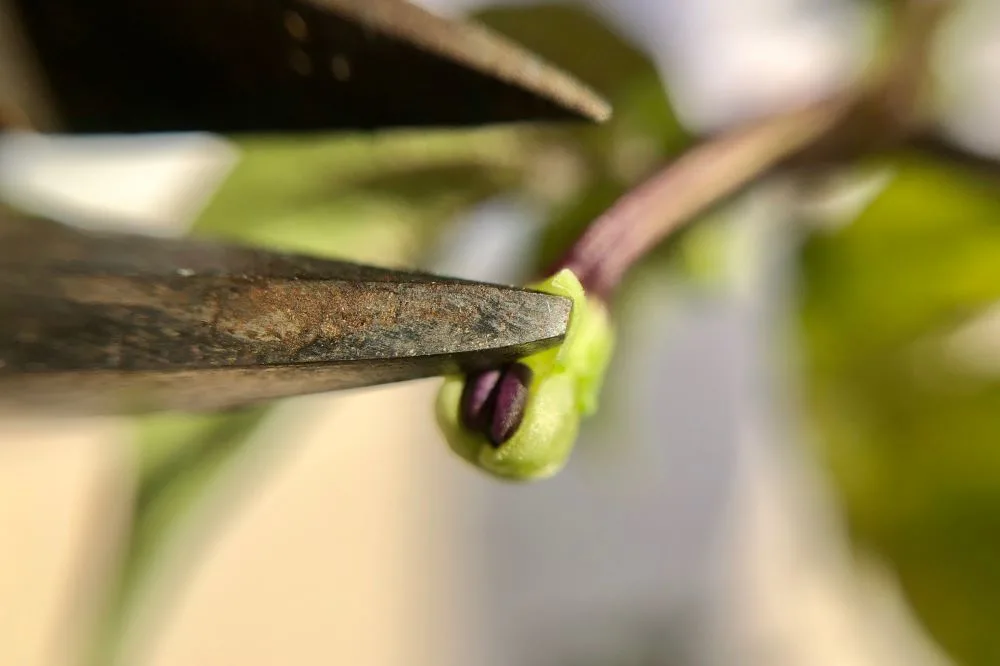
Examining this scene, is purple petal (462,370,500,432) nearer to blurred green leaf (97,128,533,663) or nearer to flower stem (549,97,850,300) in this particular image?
flower stem (549,97,850,300)

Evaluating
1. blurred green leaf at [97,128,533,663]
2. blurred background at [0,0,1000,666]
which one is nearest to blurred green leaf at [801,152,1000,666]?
blurred background at [0,0,1000,666]

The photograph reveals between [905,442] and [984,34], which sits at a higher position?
[984,34]

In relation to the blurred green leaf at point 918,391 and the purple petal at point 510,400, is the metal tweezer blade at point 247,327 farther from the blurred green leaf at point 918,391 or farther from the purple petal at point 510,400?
the blurred green leaf at point 918,391

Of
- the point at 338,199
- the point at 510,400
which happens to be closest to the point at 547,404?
the point at 510,400

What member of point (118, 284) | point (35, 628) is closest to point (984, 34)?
point (118, 284)

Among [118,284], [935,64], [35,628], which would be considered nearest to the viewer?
[118,284]

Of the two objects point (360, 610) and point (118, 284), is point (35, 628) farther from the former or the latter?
point (118, 284)

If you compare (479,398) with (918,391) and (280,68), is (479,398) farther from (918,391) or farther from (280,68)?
(918,391)
